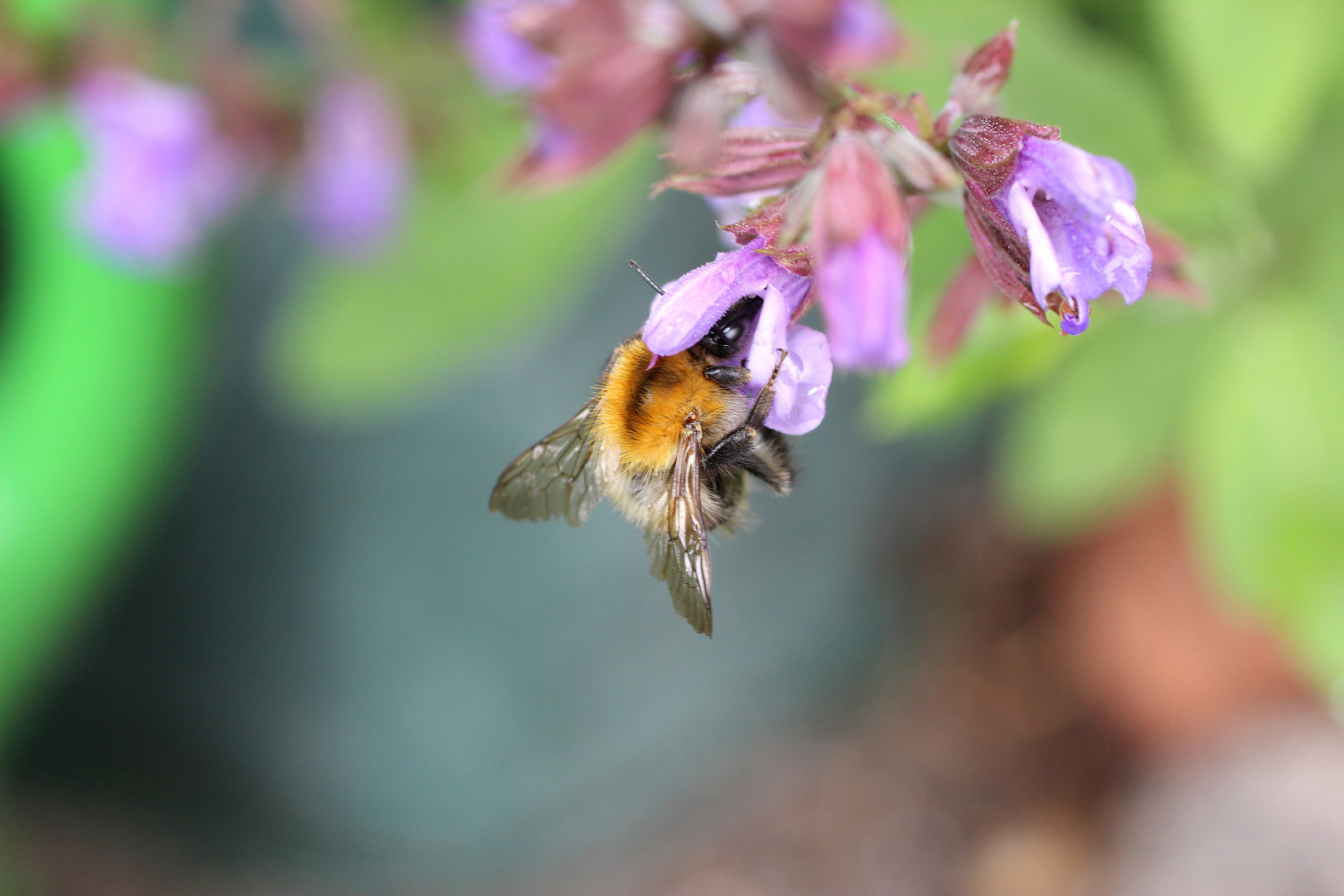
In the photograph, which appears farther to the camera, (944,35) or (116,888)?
(116,888)

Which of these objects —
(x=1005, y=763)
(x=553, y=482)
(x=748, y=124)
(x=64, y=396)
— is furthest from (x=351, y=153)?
(x=1005, y=763)

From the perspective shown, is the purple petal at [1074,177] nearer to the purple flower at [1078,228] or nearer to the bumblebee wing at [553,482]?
the purple flower at [1078,228]

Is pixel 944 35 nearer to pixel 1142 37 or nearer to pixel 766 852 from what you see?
pixel 1142 37

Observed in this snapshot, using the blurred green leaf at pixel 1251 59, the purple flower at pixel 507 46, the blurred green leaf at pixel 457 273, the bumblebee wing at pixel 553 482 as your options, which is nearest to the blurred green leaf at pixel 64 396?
the blurred green leaf at pixel 457 273

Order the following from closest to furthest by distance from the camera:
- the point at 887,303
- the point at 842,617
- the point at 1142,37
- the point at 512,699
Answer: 1. the point at 887,303
2. the point at 1142,37
3. the point at 512,699
4. the point at 842,617

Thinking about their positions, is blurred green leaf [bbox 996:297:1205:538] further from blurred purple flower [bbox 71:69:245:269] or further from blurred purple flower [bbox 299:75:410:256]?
blurred purple flower [bbox 71:69:245:269]

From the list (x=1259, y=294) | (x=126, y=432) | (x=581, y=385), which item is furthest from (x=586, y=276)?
(x=1259, y=294)

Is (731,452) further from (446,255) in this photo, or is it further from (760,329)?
(446,255)
